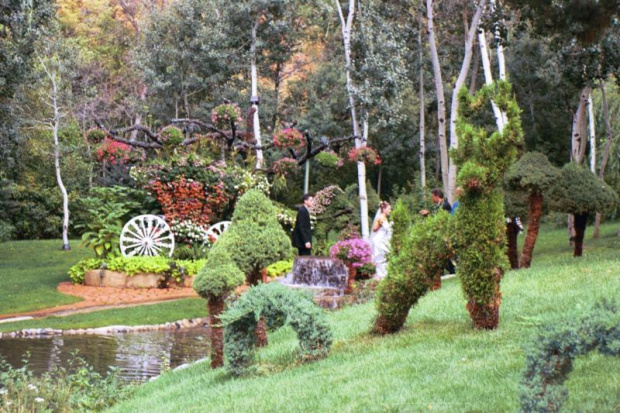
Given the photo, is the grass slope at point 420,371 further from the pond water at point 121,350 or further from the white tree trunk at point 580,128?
the white tree trunk at point 580,128

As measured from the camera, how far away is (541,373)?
4664 millimetres

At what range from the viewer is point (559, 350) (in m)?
4.62

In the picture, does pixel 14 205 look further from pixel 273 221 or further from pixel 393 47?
pixel 273 221

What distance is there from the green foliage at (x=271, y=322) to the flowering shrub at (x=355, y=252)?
28.9 ft

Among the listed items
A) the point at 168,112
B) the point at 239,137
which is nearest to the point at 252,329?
the point at 239,137

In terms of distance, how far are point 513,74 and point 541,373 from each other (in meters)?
32.6

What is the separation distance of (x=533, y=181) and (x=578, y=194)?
106 cm

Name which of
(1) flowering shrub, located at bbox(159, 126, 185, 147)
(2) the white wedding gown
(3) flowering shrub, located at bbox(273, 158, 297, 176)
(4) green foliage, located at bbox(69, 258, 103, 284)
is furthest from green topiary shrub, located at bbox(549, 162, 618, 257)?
(4) green foliage, located at bbox(69, 258, 103, 284)

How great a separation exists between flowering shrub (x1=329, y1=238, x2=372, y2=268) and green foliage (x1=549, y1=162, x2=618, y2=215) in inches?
169

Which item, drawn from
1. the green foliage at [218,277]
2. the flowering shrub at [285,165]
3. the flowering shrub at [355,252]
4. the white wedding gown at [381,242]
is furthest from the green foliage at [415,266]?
the flowering shrub at [285,165]

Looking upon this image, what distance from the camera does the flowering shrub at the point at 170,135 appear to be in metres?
21.6

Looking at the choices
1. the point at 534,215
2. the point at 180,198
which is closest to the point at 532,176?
the point at 534,215

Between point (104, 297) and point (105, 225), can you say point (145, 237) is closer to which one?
point (105, 225)

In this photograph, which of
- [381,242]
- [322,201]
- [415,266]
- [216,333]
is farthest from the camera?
[322,201]
